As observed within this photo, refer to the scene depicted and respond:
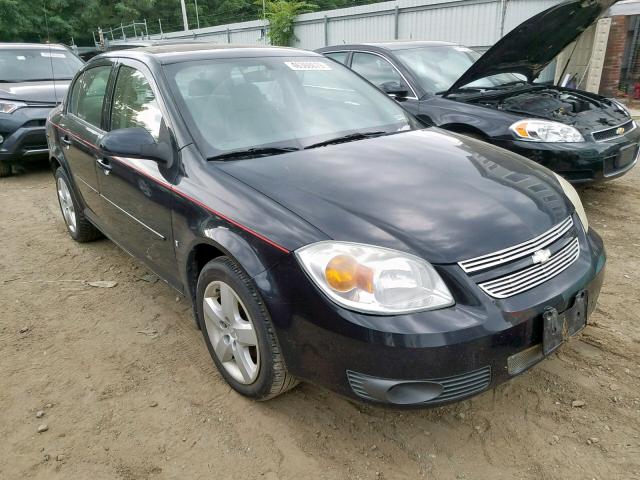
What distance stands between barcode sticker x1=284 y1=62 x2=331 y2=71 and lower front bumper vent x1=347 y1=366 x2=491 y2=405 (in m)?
2.02

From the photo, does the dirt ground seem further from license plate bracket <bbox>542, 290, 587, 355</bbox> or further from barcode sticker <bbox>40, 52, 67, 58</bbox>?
barcode sticker <bbox>40, 52, 67, 58</bbox>

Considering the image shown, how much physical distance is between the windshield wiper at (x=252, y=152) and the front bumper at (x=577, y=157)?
2608mm

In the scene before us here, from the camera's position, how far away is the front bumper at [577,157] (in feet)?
14.0

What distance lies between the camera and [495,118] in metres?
4.55

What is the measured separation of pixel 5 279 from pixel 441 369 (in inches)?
138

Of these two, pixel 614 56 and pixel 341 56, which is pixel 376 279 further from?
pixel 614 56

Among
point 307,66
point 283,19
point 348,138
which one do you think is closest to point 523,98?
point 307,66

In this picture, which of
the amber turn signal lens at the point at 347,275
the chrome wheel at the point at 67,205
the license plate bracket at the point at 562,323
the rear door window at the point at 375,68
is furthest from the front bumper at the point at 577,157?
the chrome wheel at the point at 67,205

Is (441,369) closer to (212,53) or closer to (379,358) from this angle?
(379,358)

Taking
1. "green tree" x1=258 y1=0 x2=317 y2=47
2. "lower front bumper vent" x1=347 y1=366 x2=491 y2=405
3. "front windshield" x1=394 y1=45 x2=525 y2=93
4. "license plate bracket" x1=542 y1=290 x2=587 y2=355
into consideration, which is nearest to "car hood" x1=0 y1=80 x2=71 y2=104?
"front windshield" x1=394 y1=45 x2=525 y2=93

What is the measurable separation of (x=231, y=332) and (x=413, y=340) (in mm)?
942

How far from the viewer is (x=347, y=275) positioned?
1.86 metres

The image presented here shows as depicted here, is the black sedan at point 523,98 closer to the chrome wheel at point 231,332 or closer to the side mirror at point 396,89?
the side mirror at point 396,89

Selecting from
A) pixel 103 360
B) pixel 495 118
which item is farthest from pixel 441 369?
pixel 495 118
